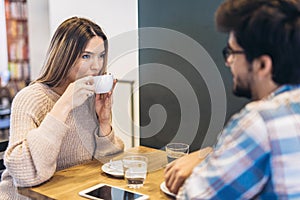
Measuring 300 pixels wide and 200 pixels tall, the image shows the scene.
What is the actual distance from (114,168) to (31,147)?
0.32 metres

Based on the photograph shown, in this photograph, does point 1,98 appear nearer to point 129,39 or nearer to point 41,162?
point 129,39

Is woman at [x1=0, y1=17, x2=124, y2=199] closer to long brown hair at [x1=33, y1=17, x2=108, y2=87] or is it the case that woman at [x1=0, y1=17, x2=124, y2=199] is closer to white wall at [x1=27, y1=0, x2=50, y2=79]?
long brown hair at [x1=33, y1=17, x2=108, y2=87]

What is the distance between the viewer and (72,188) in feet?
4.55

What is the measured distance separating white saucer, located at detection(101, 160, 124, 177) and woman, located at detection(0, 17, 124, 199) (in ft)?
0.58

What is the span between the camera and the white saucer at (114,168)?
58.8 inches

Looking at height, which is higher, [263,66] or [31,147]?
[263,66]

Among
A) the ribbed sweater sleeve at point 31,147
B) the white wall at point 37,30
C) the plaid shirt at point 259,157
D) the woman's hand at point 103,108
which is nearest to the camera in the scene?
the plaid shirt at point 259,157

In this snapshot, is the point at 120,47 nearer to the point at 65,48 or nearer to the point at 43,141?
the point at 65,48

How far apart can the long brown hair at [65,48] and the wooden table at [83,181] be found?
16.1 inches

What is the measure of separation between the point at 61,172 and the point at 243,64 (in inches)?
35.5

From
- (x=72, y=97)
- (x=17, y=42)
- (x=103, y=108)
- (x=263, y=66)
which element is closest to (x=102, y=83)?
(x=72, y=97)

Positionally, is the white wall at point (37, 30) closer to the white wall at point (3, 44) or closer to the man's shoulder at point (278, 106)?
the white wall at point (3, 44)

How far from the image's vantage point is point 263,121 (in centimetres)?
86

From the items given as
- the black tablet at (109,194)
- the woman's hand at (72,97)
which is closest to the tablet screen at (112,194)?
the black tablet at (109,194)
